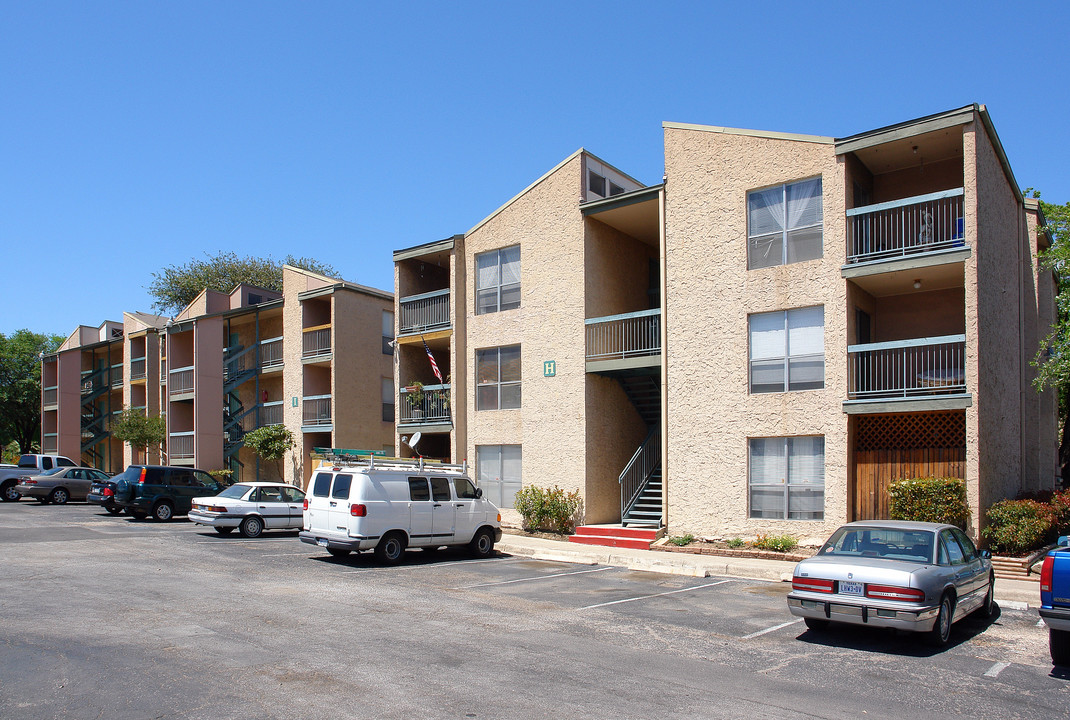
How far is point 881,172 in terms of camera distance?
18344mm

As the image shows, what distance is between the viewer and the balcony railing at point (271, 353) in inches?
1295

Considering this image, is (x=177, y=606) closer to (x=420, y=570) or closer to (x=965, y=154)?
(x=420, y=570)

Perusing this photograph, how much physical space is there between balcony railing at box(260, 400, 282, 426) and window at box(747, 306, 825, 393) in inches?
798

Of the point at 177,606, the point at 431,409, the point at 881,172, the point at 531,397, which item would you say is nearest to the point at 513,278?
the point at 531,397

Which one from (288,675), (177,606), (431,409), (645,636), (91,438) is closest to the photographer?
(288,675)

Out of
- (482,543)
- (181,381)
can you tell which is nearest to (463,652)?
(482,543)

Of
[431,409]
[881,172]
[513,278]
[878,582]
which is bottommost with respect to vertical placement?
[878,582]

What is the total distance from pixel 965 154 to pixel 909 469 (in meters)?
6.16

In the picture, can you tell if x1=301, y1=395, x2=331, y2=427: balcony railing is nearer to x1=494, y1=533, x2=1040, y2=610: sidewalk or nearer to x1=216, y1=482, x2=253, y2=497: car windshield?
x1=216, y1=482, x2=253, y2=497: car windshield

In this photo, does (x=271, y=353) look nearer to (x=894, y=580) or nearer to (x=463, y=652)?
(x=463, y=652)

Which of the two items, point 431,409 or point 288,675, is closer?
point 288,675

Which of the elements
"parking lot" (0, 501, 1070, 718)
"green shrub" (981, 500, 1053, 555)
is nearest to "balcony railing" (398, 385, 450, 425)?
"parking lot" (0, 501, 1070, 718)

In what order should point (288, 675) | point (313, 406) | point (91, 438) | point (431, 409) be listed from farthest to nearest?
point (91, 438) < point (313, 406) < point (431, 409) < point (288, 675)

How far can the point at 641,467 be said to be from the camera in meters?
21.7
